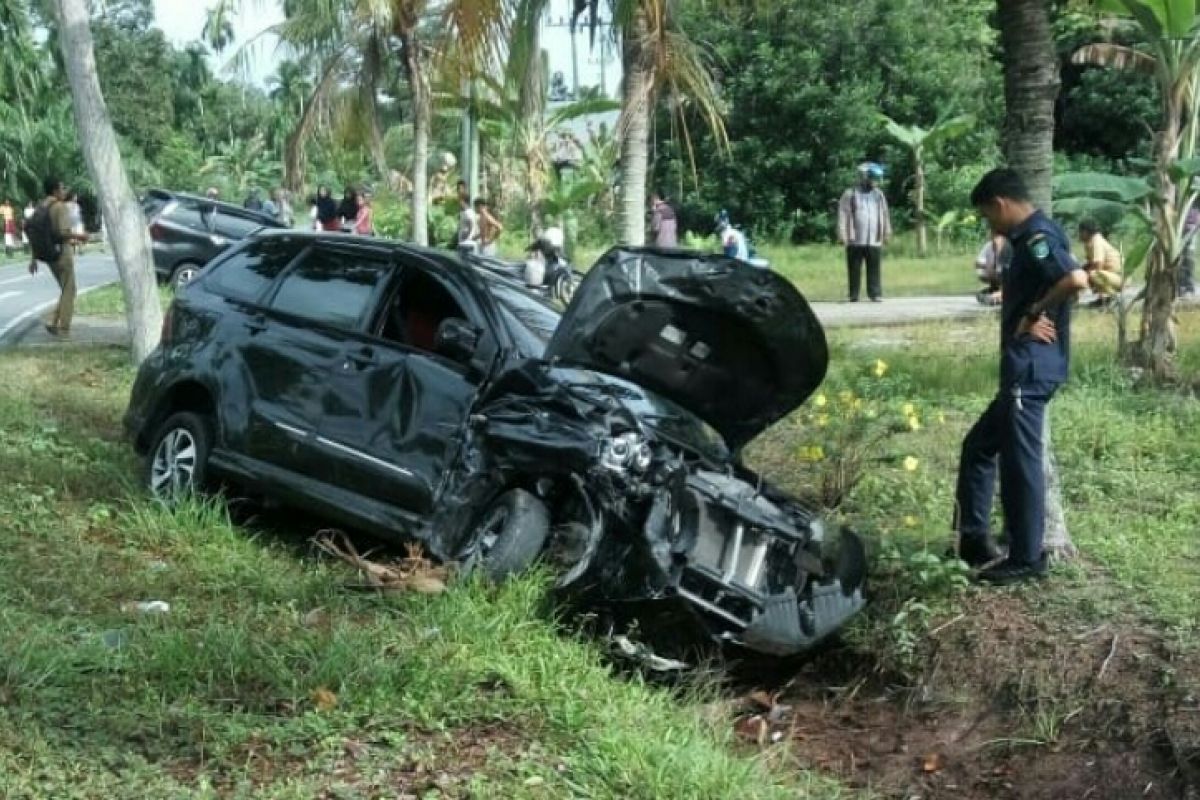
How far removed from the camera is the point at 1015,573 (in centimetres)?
633

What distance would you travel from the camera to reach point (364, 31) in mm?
19531

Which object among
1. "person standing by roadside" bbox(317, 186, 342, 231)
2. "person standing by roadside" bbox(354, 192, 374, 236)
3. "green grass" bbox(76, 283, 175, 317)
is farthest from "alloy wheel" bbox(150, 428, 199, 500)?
"person standing by roadside" bbox(317, 186, 342, 231)

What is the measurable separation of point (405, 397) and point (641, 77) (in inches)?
164

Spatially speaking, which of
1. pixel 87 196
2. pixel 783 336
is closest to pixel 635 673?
pixel 783 336

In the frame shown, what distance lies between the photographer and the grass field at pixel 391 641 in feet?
15.1

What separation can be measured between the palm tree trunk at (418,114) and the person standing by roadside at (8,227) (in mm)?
27570

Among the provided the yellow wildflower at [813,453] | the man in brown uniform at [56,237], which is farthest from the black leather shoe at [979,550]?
the man in brown uniform at [56,237]

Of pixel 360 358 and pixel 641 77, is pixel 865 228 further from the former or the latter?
pixel 360 358

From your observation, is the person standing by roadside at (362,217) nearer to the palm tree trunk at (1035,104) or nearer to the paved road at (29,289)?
the paved road at (29,289)

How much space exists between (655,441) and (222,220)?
17.2 meters

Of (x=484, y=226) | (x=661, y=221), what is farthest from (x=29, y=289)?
(x=661, y=221)

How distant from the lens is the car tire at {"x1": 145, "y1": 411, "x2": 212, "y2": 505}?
8.05m

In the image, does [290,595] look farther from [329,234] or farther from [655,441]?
[329,234]

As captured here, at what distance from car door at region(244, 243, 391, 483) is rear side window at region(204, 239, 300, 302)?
0.22 m
